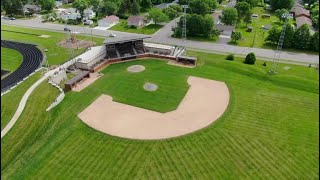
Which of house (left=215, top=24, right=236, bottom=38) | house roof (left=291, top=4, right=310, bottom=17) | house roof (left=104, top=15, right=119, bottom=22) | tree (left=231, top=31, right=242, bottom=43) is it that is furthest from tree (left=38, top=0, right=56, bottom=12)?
house roof (left=291, top=4, right=310, bottom=17)

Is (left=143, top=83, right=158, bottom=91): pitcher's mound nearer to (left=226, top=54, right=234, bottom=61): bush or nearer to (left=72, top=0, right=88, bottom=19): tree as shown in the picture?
(left=226, top=54, right=234, bottom=61): bush

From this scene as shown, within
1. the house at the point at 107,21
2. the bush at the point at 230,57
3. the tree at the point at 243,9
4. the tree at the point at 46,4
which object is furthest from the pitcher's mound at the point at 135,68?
the tree at the point at 46,4

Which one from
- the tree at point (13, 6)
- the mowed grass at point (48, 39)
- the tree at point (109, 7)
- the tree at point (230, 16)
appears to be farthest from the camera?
the tree at point (109, 7)

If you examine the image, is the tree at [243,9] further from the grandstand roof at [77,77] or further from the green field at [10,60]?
the green field at [10,60]

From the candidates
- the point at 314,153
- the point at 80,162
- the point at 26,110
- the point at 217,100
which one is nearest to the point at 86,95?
the point at 26,110

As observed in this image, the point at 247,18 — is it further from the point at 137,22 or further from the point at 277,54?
the point at 137,22

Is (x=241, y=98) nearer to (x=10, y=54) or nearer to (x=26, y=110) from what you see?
(x=26, y=110)
